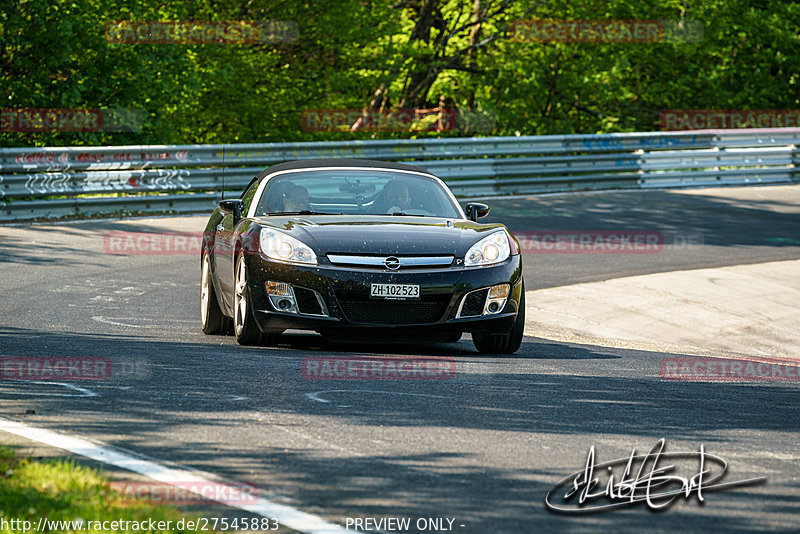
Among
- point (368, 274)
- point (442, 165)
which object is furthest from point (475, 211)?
point (442, 165)

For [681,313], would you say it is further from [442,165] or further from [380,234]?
[442,165]

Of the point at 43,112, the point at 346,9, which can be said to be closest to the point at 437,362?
the point at 43,112

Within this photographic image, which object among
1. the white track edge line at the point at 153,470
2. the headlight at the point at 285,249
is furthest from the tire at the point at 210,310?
the white track edge line at the point at 153,470

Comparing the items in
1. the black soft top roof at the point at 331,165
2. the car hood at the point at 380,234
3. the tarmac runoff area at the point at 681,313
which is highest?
the black soft top roof at the point at 331,165

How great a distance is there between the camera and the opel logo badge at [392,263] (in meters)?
8.43

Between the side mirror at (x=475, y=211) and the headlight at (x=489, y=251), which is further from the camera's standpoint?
the side mirror at (x=475, y=211)

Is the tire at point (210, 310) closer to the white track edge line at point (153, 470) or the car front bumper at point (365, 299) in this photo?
the car front bumper at point (365, 299)

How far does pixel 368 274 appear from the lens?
841 centimetres

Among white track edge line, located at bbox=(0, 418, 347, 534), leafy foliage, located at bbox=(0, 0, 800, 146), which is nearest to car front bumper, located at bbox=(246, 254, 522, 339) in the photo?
white track edge line, located at bbox=(0, 418, 347, 534)

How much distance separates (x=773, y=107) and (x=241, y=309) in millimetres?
28781

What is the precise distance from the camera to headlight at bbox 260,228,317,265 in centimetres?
854

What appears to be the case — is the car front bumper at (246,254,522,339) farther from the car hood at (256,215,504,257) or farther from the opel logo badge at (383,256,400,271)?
the car hood at (256,215,504,257)

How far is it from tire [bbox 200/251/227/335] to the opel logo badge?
230cm

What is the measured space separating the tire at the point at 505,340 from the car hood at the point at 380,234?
2.35 feet
